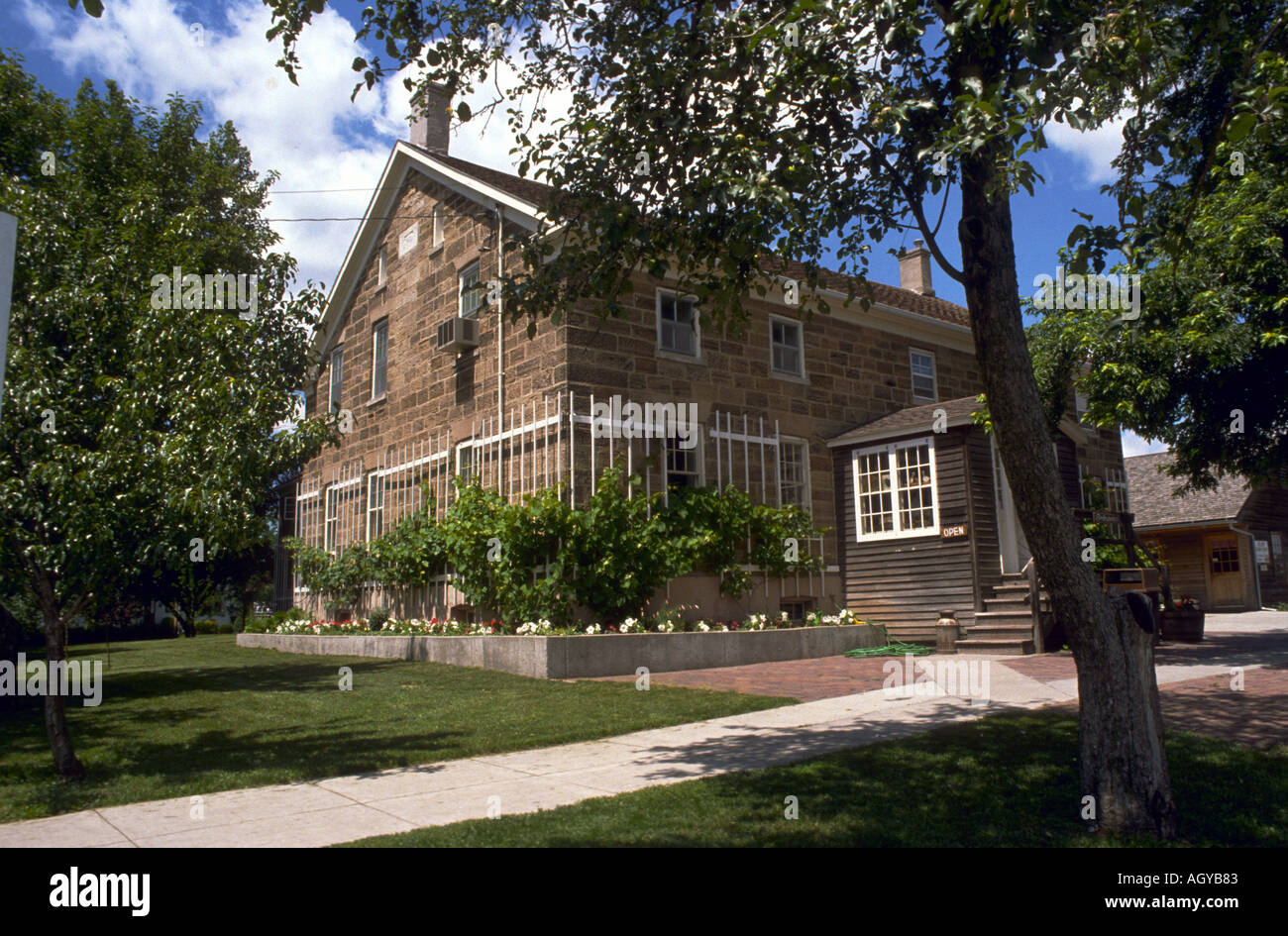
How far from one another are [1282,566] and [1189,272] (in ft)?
79.6

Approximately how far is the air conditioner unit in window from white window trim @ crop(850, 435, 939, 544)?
7.10 metres

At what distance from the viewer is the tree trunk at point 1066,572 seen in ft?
16.0

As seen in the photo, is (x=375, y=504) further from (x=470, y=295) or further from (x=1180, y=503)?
(x=1180, y=503)

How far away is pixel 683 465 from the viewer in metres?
15.1

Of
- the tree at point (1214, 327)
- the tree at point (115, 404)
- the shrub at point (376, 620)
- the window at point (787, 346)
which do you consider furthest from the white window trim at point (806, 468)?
the tree at point (115, 404)

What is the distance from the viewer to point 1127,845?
14.9 ft

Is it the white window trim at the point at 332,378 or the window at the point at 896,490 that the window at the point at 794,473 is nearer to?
the window at the point at 896,490

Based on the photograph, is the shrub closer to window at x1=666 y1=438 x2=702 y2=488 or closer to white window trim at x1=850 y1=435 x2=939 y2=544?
window at x1=666 y1=438 x2=702 y2=488

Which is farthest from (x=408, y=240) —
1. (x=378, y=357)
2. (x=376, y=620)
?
(x=376, y=620)

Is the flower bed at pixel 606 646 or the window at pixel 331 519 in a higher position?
the window at pixel 331 519

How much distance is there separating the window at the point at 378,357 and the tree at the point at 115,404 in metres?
10.5

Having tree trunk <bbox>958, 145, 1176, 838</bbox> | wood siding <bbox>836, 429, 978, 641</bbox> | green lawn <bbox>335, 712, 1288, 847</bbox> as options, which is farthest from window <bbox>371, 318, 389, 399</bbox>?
tree trunk <bbox>958, 145, 1176, 838</bbox>

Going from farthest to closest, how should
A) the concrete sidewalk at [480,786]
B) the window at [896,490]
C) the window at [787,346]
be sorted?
the window at [787,346]
the window at [896,490]
the concrete sidewalk at [480,786]
